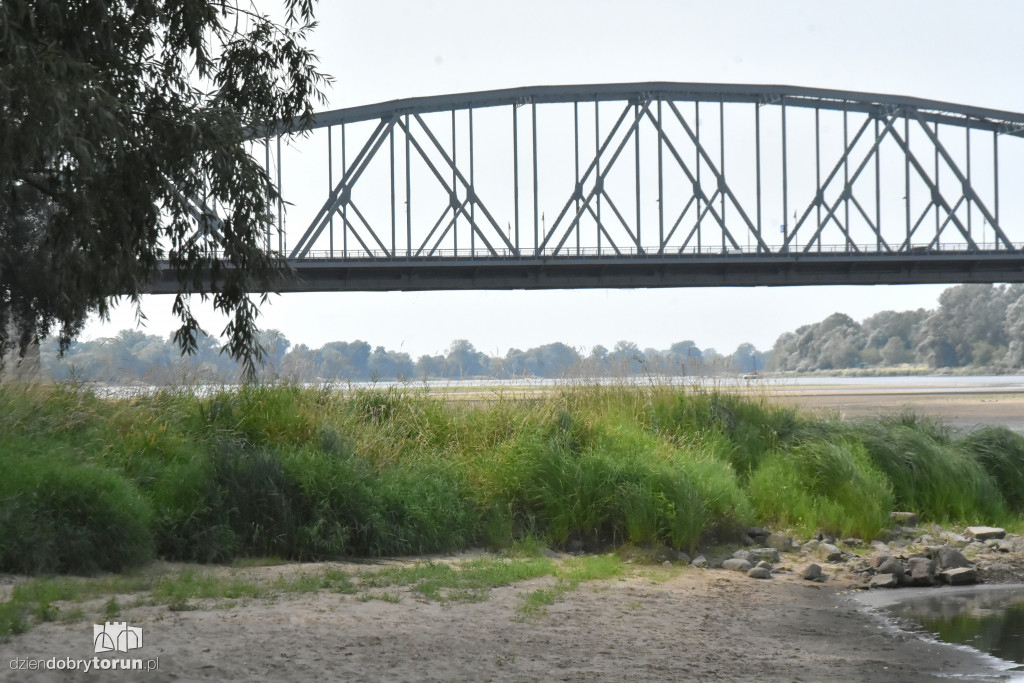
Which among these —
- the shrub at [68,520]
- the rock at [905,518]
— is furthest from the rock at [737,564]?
the shrub at [68,520]

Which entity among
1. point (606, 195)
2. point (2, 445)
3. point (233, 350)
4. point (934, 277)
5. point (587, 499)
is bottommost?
point (587, 499)

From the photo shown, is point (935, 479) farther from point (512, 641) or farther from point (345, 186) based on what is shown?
point (345, 186)

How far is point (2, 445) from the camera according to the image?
34.1 feet

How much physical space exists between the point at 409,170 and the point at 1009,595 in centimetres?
5580

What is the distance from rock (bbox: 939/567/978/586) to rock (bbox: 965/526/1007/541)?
2.07m

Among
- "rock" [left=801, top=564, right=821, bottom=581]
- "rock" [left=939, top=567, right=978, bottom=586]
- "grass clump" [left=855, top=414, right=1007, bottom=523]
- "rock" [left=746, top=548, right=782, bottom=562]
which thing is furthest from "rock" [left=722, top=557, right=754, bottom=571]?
"grass clump" [left=855, top=414, right=1007, bottom=523]

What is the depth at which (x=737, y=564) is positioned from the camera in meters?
11.4

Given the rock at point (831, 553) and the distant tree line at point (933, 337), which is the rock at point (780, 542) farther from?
the distant tree line at point (933, 337)

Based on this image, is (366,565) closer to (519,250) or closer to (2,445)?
(2,445)

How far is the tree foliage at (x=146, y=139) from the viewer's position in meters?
8.21

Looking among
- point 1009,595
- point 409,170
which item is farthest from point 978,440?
point 409,170

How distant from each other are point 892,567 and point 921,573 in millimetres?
288

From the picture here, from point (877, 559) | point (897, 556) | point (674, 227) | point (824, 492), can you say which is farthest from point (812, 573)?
point (674, 227)

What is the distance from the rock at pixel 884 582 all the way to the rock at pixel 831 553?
1026mm
